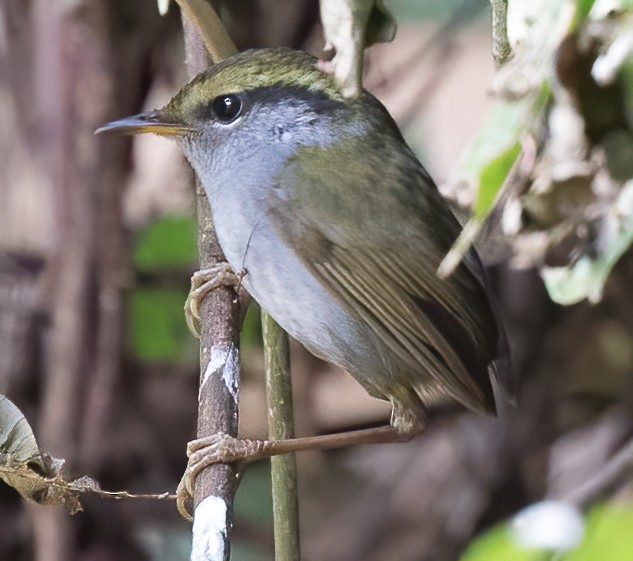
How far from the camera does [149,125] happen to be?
9.71 ft

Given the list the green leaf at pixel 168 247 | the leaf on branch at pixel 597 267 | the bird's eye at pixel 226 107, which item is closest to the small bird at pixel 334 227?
the bird's eye at pixel 226 107

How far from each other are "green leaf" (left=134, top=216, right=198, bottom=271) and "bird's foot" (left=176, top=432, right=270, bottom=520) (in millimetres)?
1649

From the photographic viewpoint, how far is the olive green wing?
9.11 ft

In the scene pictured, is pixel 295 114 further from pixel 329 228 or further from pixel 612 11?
pixel 612 11

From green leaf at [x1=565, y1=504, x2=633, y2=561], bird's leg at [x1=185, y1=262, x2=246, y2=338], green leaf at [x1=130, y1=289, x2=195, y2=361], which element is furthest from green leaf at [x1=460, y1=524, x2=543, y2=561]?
green leaf at [x1=130, y1=289, x2=195, y2=361]

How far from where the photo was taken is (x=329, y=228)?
2.79m

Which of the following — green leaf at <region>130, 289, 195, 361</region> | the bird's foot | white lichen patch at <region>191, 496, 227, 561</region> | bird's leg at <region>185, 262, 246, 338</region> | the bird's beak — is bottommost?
white lichen patch at <region>191, 496, 227, 561</region>

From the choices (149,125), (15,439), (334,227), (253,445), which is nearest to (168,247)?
(149,125)

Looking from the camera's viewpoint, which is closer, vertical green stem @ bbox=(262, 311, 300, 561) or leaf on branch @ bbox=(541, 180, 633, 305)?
leaf on branch @ bbox=(541, 180, 633, 305)

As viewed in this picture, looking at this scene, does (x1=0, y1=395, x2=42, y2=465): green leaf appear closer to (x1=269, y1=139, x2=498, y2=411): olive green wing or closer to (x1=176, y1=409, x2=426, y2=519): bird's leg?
(x1=176, y1=409, x2=426, y2=519): bird's leg

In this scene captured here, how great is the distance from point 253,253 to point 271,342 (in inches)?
12.1

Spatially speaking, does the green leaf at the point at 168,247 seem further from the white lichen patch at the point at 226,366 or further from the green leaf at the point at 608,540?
the green leaf at the point at 608,540

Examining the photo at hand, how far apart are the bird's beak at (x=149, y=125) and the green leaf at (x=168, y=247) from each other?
4.12ft

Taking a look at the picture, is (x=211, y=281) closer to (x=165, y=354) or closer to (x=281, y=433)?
(x=281, y=433)
